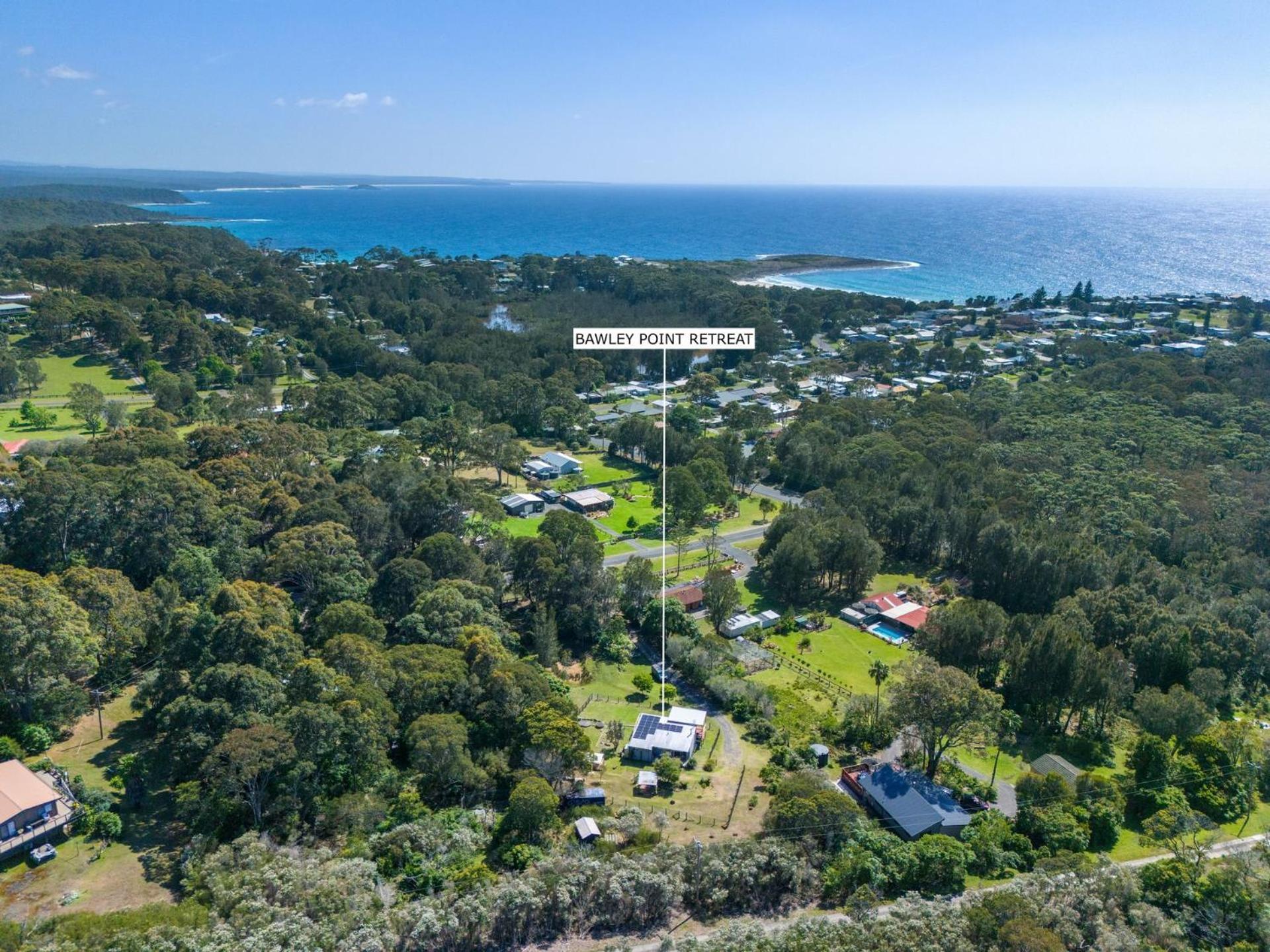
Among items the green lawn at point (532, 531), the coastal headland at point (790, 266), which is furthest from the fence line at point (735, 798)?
the coastal headland at point (790, 266)

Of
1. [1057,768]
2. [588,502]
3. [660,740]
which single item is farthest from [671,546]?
[1057,768]

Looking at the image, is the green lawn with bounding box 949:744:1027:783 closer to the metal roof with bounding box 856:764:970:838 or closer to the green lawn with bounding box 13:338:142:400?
the metal roof with bounding box 856:764:970:838

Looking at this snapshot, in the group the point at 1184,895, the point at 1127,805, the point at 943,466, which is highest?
the point at 943,466

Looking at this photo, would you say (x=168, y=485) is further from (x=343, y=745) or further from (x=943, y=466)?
(x=943, y=466)

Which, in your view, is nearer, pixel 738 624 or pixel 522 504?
pixel 738 624

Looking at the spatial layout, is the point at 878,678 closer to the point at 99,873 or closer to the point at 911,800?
the point at 911,800

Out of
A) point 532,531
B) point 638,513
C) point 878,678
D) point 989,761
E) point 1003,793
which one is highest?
point 878,678

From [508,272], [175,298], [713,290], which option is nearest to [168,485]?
[175,298]
